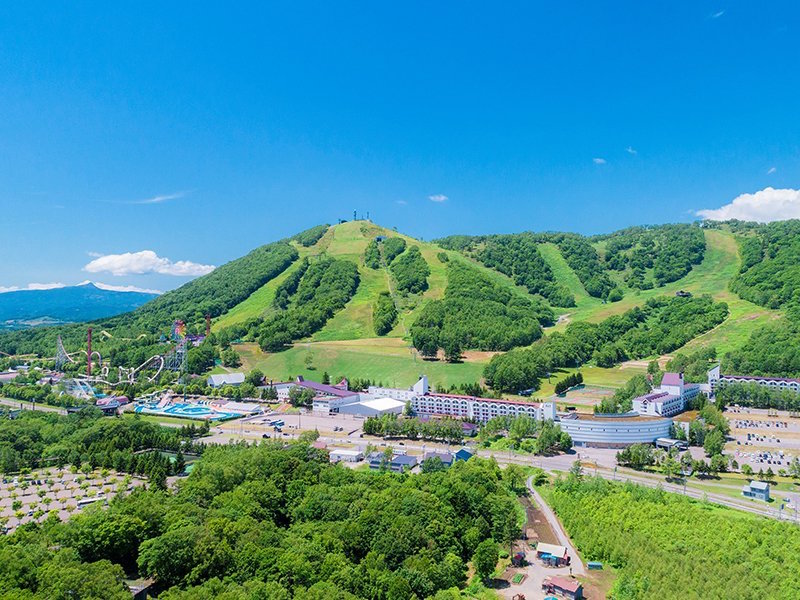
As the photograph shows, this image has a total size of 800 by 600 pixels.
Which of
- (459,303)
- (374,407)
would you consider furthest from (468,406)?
(459,303)

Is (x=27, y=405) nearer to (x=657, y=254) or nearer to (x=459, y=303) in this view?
(x=459, y=303)

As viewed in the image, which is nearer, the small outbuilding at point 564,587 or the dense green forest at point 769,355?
the small outbuilding at point 564,587

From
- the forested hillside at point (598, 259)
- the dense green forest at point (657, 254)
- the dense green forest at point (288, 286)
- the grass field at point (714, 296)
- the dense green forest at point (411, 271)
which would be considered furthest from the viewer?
the dense green forest at point (657, 254)

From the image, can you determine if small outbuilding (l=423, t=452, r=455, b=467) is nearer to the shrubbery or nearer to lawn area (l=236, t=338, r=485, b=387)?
the shrubbery

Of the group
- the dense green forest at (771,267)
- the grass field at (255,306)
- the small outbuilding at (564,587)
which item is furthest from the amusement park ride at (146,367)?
the dense green forest at (771,267)

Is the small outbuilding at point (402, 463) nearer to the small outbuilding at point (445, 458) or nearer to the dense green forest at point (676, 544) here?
the small outbuilding at point (445, 458)

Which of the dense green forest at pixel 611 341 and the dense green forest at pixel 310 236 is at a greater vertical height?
the dense green forest at pixel 310 236
